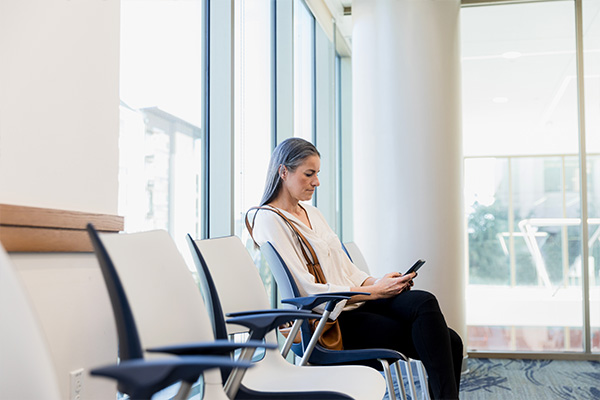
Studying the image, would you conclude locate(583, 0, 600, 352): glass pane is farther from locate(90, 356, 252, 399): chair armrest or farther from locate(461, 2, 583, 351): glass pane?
locate(90, 356, 252, 399): chair armrest

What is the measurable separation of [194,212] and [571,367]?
2867 millimetres

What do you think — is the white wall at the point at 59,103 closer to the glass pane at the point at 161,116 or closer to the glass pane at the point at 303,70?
the glass pane at the point at 161,116

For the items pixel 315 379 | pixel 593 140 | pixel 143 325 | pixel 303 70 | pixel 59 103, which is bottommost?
pixel 315 379

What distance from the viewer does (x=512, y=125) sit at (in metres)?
4.30

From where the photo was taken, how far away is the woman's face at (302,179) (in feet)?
7.65

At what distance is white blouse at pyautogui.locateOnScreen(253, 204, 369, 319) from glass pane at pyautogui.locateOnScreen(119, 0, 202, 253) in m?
0.41

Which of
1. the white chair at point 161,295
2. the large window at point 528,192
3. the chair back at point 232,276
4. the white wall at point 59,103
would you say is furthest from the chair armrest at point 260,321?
the large window at point 528,192

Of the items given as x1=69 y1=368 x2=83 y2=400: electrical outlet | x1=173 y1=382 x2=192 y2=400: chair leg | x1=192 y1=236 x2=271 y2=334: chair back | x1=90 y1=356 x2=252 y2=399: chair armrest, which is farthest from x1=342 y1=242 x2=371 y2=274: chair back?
x1=90 y1=356 x2=252 y2=399: chair armrest

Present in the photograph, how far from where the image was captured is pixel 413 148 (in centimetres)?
376

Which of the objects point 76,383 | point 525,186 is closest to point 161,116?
point 76,383

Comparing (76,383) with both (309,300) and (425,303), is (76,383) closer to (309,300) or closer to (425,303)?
(309,300)

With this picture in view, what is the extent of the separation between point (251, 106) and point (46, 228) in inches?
79.3

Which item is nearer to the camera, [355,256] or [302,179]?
[302,179]

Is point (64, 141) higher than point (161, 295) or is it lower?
higher
